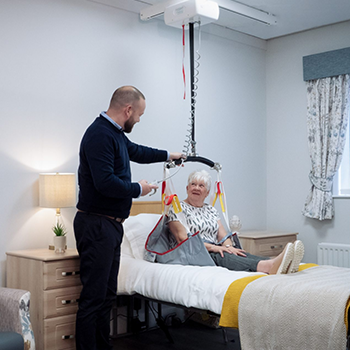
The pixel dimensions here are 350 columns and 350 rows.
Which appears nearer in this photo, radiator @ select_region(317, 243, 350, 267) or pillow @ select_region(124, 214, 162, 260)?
pillow @ select_region(124, 214, 162, 260)

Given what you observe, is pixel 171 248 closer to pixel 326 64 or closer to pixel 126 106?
pixel 126 106

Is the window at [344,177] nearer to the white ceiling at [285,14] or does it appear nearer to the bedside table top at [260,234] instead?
the bedside table top at [260,234]

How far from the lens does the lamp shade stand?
3.29 metres

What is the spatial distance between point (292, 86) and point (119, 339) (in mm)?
2990

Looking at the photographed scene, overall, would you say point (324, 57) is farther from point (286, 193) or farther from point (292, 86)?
point (286, 193)

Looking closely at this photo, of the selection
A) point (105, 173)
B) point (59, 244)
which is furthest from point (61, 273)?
point (105, 173)

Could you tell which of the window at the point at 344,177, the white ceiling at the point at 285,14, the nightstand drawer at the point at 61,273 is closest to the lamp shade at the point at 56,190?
the nightstand drawer at the point at 61,273

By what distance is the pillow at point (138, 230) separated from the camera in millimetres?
3461

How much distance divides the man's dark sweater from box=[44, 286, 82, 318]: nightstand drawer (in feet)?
1.87

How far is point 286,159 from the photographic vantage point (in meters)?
5.15

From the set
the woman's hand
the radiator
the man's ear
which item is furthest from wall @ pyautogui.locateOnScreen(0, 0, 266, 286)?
the woman's hand

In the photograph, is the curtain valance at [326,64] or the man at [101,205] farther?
the curtain valance at [326,64]

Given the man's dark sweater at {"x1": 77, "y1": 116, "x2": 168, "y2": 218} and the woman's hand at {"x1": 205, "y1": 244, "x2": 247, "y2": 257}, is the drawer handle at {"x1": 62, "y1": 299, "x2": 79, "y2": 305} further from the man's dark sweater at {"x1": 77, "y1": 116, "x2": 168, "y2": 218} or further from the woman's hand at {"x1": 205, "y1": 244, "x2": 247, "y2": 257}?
the woman's hand at {"x1": 205, "y1": 244, "x2": 247, "y2": 257}

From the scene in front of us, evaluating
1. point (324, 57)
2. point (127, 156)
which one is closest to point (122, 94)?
point (127, 156)
